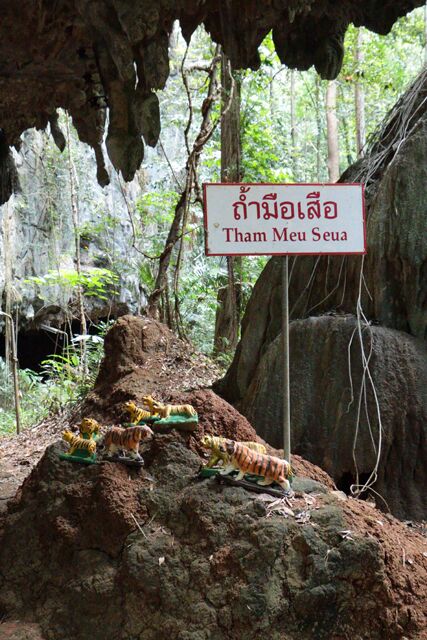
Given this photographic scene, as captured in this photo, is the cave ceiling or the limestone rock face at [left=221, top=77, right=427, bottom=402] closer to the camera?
the cave ceiling

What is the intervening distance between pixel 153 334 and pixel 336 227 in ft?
10.1

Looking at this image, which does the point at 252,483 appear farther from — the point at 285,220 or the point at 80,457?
the point at 285,220

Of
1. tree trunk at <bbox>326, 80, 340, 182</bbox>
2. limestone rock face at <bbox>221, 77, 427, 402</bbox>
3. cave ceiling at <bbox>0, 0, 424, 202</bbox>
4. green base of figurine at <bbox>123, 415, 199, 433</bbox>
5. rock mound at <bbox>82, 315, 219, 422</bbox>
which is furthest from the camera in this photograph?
tree trunk at <bbox>326, 80, 340, 182</bbox>

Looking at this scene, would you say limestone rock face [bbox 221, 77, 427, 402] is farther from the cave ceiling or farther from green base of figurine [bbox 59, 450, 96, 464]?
green base of figurine [bbox 59, 450, 96, 464]

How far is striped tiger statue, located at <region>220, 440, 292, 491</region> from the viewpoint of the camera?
9.27 feet

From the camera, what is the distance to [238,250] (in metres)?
3.40

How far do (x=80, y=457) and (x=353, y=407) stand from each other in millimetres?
2399

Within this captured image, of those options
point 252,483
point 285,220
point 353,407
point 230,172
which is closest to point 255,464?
point 252,483

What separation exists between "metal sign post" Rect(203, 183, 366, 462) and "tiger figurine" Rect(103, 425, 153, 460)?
781mm

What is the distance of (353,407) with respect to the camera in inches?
193

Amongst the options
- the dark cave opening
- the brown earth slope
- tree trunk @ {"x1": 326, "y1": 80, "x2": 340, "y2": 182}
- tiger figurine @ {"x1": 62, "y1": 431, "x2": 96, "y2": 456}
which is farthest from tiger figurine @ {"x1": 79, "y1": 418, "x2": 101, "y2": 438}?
the dark cave opening

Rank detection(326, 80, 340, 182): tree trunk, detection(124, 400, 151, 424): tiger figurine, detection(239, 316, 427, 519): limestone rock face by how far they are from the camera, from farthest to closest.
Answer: detection(326, 80, 340, 182): tree trunk, detection(239, 316, 427, 519): limestone rock face, detection(124, 400, 151, 424): tiger figurine

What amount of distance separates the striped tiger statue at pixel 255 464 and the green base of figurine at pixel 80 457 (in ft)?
2.60

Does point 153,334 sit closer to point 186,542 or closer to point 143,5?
point 143,5
